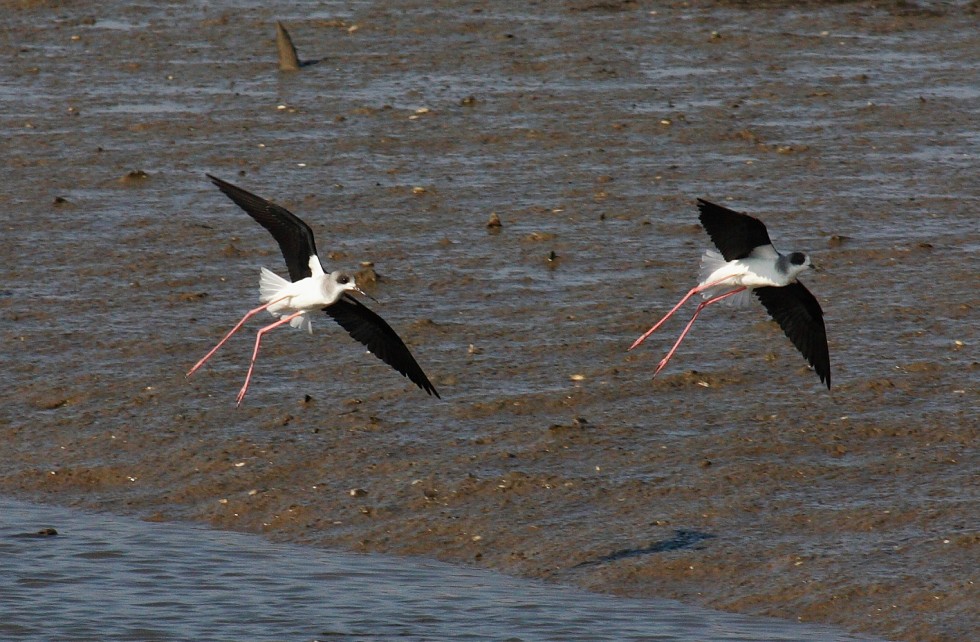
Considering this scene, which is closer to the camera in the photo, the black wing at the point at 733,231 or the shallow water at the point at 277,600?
the shallow water at the point at 277,600

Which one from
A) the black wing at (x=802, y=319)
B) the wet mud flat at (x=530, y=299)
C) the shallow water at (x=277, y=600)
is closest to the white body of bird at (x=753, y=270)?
the black wing at (x=802, y=319)

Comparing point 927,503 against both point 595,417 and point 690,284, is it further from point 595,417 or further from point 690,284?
point 690,284

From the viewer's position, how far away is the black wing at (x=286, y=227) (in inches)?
290

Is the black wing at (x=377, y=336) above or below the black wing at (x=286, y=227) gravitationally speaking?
below

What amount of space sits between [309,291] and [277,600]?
4.54 ft

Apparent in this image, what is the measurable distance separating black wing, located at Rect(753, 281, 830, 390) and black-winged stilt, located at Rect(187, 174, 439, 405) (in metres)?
1.72

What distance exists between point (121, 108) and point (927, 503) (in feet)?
27.9

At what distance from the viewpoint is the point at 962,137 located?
1294 cm

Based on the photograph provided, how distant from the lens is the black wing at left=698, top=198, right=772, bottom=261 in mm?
7613

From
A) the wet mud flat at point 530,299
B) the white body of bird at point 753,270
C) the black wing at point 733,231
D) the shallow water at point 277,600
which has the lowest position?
the shallow water at point 277,600

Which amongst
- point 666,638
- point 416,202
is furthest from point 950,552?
point 416,202

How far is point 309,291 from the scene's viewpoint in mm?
7523

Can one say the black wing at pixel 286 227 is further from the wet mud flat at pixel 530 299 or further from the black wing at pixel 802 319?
the black wing at pixel 802 319

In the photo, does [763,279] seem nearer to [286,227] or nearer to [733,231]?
[733,231]
